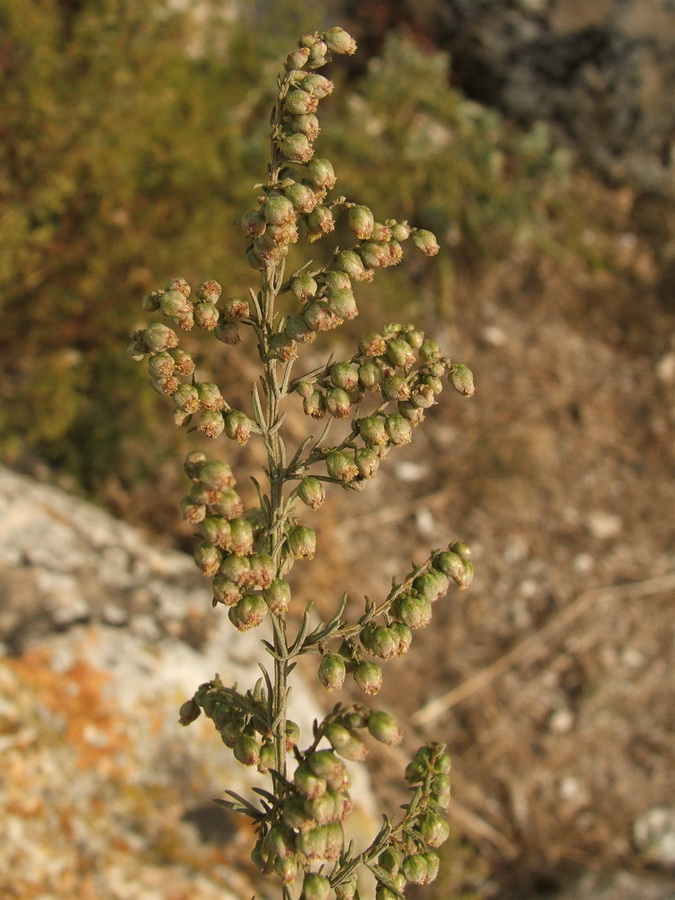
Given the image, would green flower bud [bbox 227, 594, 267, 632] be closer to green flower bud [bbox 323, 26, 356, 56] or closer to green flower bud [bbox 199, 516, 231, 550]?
green flower bud [bbox 199, 516, 231, 550]

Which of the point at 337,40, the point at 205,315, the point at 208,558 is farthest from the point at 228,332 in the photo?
the point at 337,40

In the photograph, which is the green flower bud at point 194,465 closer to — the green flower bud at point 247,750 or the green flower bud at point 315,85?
the green flower bud at point 247,750

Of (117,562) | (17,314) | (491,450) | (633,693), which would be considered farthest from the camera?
(491,450)

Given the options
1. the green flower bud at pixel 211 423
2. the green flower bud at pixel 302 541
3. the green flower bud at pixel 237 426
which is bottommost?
the green flower bud at pixel 302 541

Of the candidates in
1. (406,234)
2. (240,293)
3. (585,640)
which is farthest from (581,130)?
(406,234)

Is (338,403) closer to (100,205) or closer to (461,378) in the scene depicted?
(461,378)

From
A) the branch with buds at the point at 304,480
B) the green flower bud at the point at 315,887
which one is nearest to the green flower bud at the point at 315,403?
the branch with buds at the point at 304,480

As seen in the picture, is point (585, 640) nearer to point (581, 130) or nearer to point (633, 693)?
point (633, 693)
